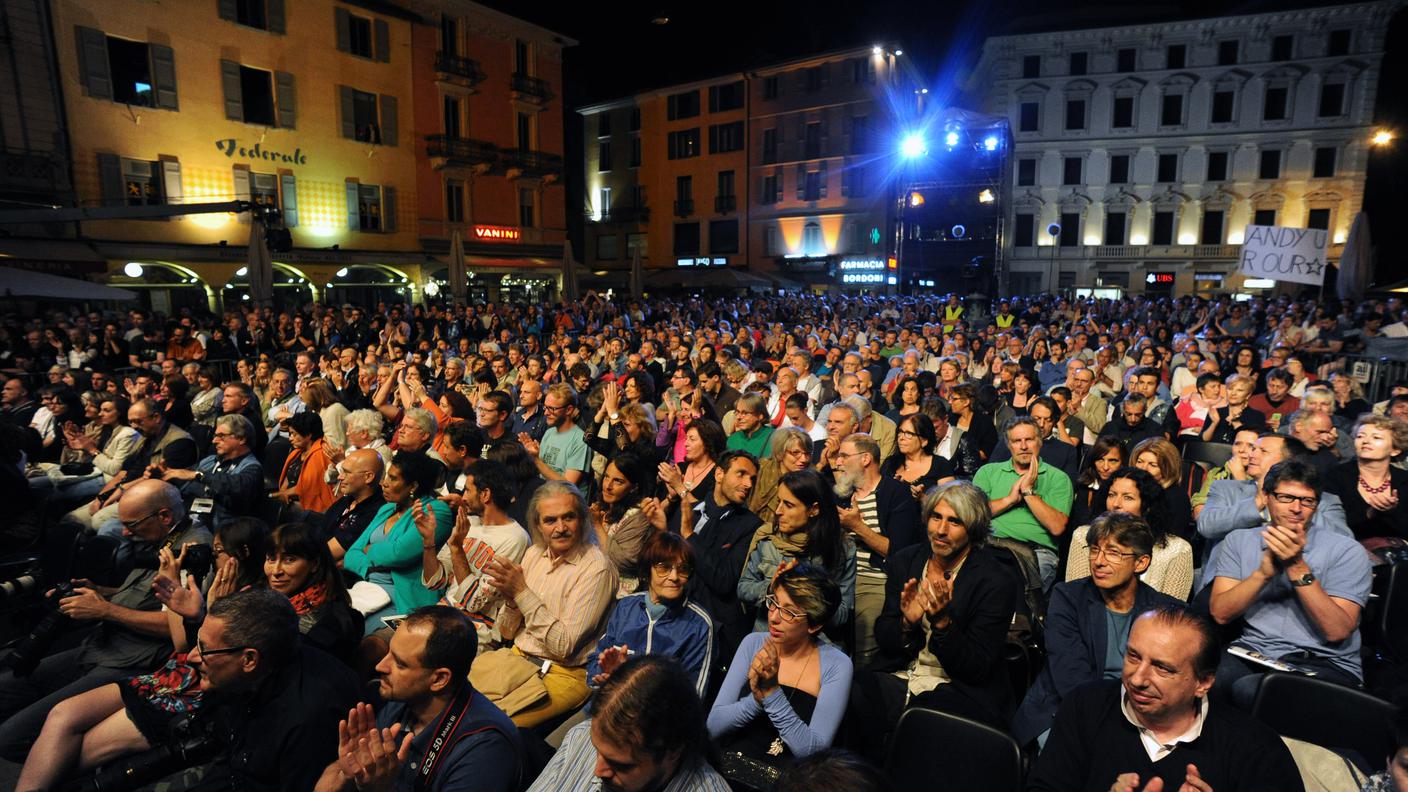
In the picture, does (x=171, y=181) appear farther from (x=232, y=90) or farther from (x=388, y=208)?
(x=388, y=208)

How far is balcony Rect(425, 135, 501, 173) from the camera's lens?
26719 mm

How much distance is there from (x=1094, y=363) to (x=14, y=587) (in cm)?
1015

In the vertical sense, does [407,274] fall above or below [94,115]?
below

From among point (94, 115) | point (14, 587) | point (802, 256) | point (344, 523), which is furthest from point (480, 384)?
point (802, 256)

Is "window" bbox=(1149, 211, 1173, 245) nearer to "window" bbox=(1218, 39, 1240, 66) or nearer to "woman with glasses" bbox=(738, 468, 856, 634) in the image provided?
"window" bbox=(1218, 39, 1240, 66)

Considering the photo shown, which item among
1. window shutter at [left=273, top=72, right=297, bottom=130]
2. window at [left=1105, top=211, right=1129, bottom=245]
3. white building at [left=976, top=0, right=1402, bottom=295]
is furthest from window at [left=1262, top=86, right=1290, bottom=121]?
window shutter at [left=273, top=72, right=297, bottom=130]

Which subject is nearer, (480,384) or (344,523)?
(344,523)

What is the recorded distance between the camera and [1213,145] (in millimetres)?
36375

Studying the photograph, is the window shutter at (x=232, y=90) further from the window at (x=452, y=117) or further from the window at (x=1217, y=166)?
the window at (x=1217, y=166)

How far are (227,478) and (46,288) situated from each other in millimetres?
11050

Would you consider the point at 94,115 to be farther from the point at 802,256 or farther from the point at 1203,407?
the point at 802,256

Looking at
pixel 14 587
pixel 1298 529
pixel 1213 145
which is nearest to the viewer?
pixel 1298 529

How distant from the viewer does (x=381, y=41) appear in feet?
82.0

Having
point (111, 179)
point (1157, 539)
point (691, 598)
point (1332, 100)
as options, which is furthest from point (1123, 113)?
point (691, 598)
